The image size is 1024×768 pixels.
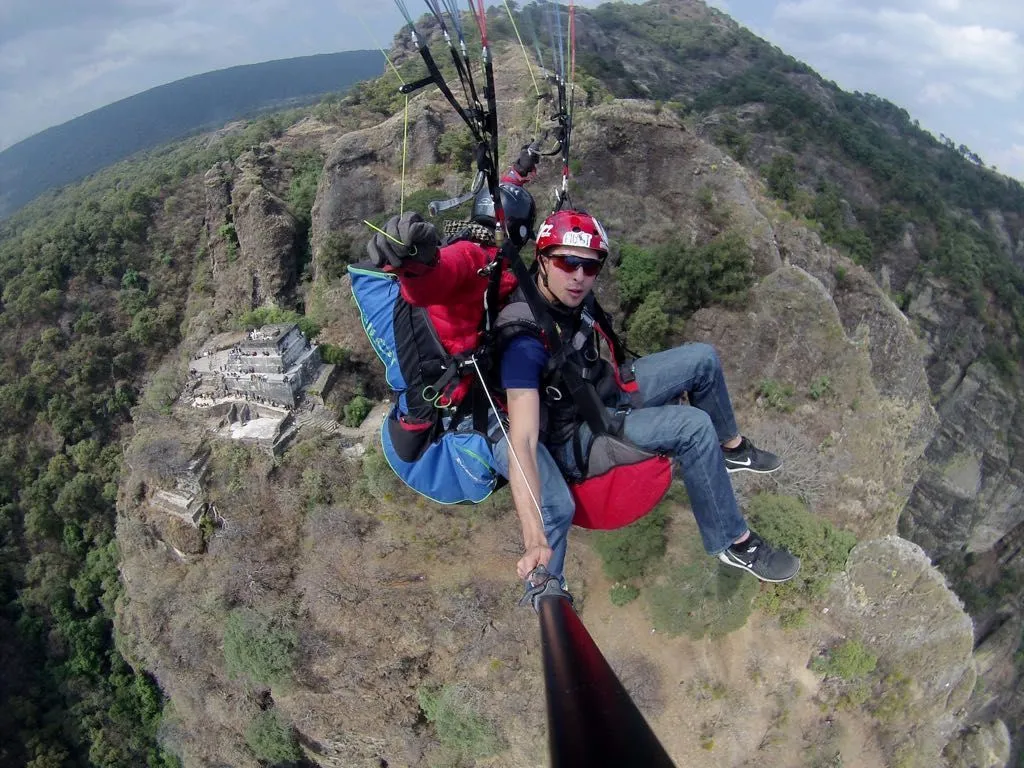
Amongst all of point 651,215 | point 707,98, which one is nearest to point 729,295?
point 651,215

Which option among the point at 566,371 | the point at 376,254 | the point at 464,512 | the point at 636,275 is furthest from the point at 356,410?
the point at 376,254

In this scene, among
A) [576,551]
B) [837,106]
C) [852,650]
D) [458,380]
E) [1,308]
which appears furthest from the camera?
[837,106]

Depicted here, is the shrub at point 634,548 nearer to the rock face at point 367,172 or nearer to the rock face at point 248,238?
the rock face at point 367,172

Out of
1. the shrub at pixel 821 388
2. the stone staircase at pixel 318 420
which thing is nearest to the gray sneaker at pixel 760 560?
the shrub at pixel 821 388

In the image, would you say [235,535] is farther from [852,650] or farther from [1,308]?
[1,308]

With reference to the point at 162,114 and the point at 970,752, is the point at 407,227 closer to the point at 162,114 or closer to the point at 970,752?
the point at 970,752
